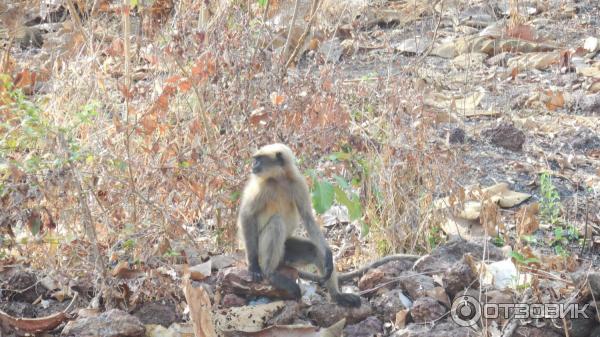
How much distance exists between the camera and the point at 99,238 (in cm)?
607

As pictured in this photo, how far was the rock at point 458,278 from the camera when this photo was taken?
5766 mm

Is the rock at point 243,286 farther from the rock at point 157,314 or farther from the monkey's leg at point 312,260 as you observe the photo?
the rock at point 157,314

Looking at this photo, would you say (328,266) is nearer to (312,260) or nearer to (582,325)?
(312,260)

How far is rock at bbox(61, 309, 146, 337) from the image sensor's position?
17.1 ft

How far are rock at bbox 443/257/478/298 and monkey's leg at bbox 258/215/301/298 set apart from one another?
0.97 meters

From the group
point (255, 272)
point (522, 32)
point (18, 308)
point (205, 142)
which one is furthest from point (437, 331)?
point (522, 32)

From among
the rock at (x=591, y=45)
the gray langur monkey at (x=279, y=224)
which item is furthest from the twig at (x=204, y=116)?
the rock at (x=591, y=45)

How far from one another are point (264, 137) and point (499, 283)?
198 centimetres

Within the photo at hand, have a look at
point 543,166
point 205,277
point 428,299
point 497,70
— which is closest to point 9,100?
point 205,277

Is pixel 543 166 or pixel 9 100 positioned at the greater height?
pixel 9 100

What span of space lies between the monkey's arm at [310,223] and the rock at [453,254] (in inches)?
28.1

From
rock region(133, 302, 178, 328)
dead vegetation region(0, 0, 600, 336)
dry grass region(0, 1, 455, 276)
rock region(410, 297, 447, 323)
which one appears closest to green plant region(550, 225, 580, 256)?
dead vegetation region(0, 0, 600, 336)

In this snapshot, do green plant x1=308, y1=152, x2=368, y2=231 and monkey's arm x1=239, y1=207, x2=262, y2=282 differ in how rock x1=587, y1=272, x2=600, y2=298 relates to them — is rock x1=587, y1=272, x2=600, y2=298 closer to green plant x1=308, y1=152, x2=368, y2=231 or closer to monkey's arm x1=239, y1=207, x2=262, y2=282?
green plant x1=308, y1=152, x2=368, y2=231

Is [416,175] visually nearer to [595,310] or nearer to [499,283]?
[499,283]
